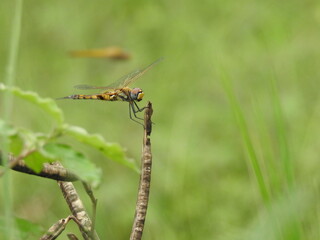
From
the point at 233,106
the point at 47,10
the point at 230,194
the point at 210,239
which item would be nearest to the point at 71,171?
the point at 233,106

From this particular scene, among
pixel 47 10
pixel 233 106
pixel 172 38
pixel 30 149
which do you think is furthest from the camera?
pixel 47 10

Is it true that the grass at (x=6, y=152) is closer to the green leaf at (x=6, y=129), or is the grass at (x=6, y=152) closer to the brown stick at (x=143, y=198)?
the green leaf at (x=6, y=129)

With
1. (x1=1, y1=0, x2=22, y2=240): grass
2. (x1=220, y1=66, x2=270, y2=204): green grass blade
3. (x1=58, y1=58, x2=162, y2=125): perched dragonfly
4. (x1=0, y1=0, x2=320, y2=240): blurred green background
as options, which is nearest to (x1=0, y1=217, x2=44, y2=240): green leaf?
(x1=1, y1=0, x2=22, y2=240): grass

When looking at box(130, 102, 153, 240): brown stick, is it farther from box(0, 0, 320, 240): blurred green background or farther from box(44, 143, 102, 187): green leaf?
box(0, 0, 320, 240): blurred green background

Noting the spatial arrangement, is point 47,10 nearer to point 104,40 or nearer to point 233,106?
point 104,40

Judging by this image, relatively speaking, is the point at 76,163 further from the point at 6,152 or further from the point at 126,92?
the point at 126,92

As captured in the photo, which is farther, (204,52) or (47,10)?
(47,10)
